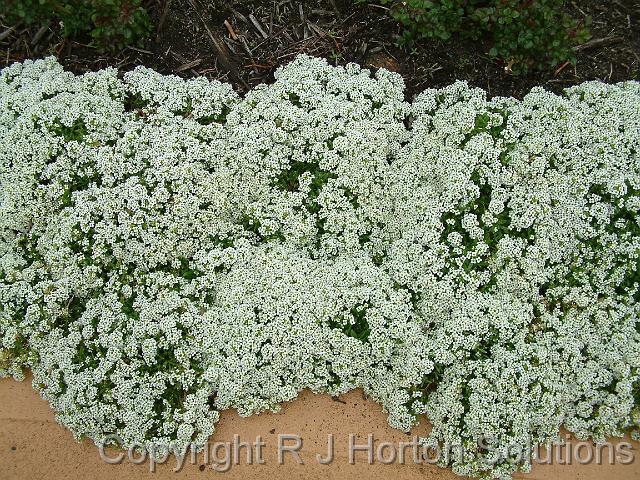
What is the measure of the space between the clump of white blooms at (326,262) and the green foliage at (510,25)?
0.42 meters

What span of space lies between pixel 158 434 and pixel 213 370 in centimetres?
62

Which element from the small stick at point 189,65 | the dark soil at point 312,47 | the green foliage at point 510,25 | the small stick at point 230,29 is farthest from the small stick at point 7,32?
the green foliage at point 510,25

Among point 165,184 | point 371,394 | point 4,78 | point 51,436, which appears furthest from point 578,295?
point 4,78

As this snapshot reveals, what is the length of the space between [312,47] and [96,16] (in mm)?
1715

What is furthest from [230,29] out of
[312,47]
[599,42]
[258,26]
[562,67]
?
[599,42]

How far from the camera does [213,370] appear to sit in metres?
3.83

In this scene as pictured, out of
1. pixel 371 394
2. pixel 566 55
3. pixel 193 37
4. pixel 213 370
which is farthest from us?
pixel 193 37

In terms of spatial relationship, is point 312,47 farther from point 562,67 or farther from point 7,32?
point 7,32

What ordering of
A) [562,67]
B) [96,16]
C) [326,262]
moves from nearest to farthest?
[326,262], [96,16], [562,67]

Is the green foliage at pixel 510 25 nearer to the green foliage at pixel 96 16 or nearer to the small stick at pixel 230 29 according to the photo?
the small stick at pixel 230 29

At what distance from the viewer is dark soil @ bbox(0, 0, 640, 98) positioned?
4.66m

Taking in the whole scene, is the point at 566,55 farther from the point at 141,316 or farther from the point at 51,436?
the point at 51,436

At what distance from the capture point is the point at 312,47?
477 centimetres

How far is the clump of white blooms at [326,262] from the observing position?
3832 millimetres
